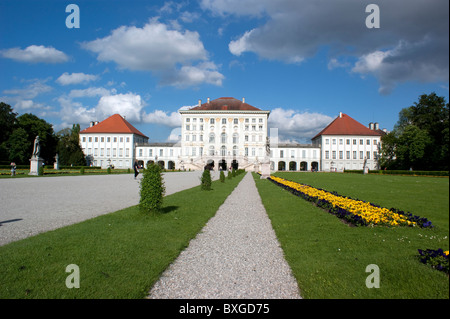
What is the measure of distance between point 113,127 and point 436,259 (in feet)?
248

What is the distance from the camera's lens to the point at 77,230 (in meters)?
5.84

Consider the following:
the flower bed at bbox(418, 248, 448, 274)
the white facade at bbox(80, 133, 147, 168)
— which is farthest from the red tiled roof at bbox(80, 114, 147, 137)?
the flower bed at bbox(418, 248, 448, 274)

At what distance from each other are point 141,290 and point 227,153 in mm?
67365

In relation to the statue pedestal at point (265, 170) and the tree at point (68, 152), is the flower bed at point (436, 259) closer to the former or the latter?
the statue pedestal at point (265, 170)

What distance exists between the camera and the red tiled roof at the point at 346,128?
6981cm

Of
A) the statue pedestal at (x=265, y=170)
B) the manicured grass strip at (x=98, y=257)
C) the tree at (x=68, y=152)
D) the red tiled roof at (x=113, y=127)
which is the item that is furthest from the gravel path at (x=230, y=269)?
the red tiled roof at (x=113, y=127)

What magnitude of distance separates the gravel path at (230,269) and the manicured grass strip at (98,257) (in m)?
0.21

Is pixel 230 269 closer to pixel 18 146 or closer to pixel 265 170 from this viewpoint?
pixel 265 170

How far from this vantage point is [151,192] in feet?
24.7

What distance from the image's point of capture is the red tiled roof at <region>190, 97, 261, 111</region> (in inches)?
2840

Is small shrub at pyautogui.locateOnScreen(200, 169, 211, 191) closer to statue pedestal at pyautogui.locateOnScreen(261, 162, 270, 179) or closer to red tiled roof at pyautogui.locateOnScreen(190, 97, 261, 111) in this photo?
statue pedestal at pyautogui.locateOnScreen(261, 162, 270, 179)

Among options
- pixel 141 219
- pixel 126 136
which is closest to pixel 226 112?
pixel 126 136

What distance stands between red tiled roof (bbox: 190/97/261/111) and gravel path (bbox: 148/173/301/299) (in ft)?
220
